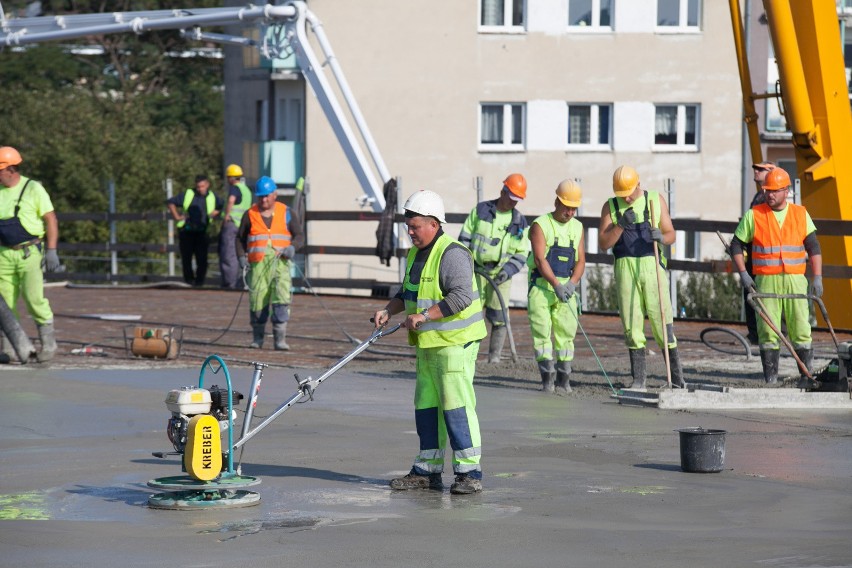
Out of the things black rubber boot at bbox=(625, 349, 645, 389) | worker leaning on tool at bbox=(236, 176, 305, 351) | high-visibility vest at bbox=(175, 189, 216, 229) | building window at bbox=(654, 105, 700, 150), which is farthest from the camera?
building window at bbox=(654, 105, 700, 150)

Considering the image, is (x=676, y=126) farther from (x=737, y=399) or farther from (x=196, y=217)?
(x=737, y=399)

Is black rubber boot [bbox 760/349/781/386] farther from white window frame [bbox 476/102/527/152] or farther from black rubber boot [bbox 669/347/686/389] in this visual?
white window frame [bbox 476/102/527/152]

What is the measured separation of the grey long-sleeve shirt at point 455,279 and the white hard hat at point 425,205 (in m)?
0.17

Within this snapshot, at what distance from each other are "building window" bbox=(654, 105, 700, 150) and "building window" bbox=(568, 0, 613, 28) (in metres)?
2.67

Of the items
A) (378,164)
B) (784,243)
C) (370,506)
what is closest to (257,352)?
(784,243)

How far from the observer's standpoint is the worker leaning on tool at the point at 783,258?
14.0 metres

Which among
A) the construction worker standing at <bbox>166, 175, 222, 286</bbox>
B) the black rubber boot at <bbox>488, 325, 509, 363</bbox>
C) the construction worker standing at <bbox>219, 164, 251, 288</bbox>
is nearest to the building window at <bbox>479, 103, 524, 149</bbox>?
the construction worker standing at <bbox>166, 175, 222, 286</bbox>

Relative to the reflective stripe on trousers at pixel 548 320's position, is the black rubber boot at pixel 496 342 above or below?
below

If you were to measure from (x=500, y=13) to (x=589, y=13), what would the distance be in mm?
2276

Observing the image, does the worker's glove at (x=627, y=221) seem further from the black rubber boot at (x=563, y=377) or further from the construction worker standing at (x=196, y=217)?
the construction worker standing at (x=196, y=217)

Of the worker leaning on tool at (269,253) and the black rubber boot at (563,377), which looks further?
the worker leaning on tool at (269,253)

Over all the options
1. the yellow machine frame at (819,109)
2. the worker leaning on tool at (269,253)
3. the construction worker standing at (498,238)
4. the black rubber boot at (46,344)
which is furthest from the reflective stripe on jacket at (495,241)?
the black rubber boot at (46,344)

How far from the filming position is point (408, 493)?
29.8ft

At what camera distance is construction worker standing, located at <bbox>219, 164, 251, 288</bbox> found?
25203 mm
